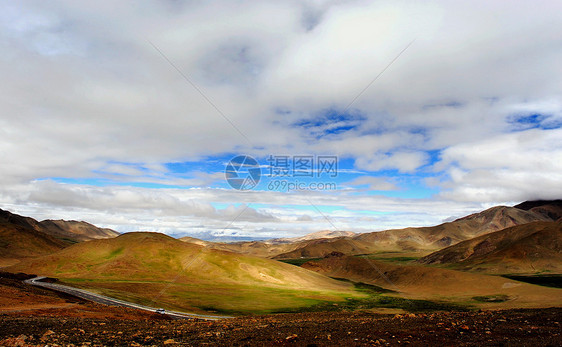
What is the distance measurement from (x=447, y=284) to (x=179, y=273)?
323ft

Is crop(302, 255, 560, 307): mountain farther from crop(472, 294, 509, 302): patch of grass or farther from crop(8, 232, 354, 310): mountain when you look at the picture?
crop(8, 232, 354, 310): mountain

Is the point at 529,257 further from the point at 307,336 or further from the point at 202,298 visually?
the point at 307,336

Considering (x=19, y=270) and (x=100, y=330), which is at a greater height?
(x=100, y=330)

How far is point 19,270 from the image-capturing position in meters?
112

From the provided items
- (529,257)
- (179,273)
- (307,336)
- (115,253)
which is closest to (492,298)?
(307,336)

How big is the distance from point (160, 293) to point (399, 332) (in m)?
75.8

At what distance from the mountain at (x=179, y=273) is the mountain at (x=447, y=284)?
95.7 ft

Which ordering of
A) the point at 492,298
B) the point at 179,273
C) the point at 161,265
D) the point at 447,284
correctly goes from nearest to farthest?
the point at 492,298
the point at 179,273
the point at 447,284
the point at 161,265

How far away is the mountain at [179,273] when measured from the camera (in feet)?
289

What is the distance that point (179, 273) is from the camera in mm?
118375

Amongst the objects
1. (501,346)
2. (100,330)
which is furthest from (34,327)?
(501,346)

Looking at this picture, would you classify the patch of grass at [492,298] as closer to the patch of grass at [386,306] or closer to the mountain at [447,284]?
the mountain at [447,284]

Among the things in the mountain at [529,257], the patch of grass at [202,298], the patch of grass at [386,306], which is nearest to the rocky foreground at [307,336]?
the patch of grass at [202,298]

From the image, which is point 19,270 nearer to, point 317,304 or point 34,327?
point 317,304
